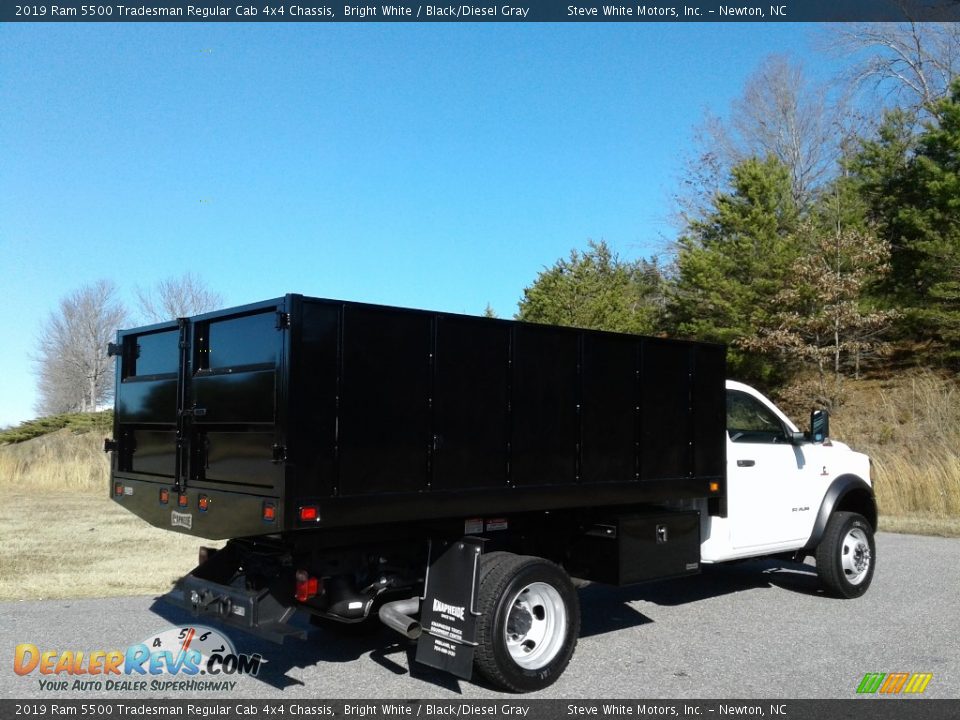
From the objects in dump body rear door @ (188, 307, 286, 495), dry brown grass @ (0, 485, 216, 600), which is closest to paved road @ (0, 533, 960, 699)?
dry brown grass @ (0, 485, 216, 600)

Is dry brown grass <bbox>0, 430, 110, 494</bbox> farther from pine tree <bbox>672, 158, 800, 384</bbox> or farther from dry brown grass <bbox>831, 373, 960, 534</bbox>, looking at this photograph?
pine tree <bbox>672, 158, 800, 384</bbox>

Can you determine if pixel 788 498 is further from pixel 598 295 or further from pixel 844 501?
pixel 598 295

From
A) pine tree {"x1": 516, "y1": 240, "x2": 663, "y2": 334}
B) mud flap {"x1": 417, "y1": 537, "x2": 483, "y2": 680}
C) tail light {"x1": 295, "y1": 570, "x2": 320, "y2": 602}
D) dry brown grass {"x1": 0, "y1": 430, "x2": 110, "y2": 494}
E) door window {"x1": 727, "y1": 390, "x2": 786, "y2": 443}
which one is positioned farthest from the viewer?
pine tree {"x1": 516, "y1": 240, "x2": 663, "y2": 334}

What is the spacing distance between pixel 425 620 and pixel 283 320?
2149 millimetres

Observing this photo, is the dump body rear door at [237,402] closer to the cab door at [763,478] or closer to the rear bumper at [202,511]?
the rear bumper at [202,511]

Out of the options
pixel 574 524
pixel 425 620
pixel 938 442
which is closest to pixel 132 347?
pixel 425 620

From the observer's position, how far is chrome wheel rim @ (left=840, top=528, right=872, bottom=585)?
26.5 feet

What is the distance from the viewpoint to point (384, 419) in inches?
193

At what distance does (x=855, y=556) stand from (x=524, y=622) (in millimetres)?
4367

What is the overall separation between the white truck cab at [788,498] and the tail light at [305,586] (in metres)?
3.53

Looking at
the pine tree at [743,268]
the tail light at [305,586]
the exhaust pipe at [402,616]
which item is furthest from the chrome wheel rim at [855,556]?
the pine tree at [743,268]

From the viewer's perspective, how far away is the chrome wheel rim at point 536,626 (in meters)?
5.35

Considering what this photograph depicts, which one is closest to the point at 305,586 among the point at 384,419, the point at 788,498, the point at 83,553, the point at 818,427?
the point at 384,419

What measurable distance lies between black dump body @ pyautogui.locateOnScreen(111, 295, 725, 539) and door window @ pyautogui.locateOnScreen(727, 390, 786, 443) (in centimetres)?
90
